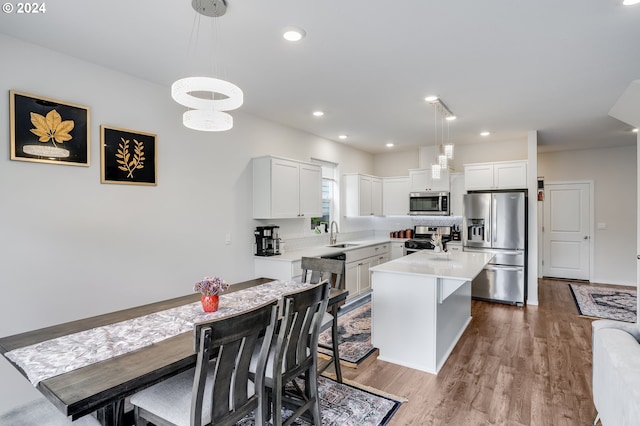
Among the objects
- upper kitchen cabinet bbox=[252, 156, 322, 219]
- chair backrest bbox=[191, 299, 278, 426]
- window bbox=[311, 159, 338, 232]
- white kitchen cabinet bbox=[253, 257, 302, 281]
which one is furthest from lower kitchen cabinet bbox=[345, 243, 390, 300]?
chair backrest bbox=[191, 299, 278, 426]

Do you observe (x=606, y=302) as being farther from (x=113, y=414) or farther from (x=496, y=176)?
(x=113, y=414)

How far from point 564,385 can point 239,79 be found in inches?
153

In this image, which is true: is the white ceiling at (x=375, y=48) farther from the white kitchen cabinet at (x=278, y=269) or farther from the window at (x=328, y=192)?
the window at (x=328, y=192)

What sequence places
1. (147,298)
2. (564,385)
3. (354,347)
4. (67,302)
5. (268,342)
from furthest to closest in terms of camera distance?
(354,347) → (147,298) → (564,385) → (67,302) → (268,342)

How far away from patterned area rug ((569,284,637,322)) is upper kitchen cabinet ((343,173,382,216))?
3.54m

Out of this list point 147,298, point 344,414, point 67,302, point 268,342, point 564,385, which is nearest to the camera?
point 268,342

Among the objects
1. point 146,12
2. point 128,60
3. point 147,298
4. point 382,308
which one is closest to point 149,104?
point 128,60

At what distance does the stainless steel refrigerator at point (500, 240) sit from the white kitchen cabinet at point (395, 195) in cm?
133

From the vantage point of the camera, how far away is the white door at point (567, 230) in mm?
6746

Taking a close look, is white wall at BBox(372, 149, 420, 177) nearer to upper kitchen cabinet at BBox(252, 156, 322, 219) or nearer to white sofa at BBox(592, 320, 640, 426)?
upper kitchen cabinet at BBox(252, 156, 322, 219)

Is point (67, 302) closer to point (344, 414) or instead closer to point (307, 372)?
point (307, 372)

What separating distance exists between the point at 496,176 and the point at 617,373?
4178 mm

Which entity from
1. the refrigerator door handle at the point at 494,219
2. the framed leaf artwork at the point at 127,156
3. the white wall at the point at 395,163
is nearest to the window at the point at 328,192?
the white wall at the point at 395,163

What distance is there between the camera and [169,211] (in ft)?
10.9
